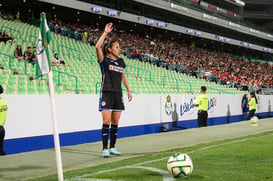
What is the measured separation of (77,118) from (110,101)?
482 centimetres

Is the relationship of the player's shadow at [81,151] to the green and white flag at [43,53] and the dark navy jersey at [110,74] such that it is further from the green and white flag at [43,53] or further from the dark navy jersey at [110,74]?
the green and white flag at [43,53]

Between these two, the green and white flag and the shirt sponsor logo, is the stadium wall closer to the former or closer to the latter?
the shirt sponsor logo

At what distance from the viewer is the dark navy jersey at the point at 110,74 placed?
6609mm

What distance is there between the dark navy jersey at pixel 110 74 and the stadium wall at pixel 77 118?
3.65 meters

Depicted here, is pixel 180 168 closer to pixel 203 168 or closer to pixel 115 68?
pixel 203 168

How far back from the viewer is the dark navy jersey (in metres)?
6.61

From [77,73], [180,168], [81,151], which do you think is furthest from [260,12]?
[180,168]

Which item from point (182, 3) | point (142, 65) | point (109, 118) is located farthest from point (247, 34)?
point (109, 118)

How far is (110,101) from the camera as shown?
21.8ft

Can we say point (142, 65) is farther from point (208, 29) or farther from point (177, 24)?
point (208, 29)

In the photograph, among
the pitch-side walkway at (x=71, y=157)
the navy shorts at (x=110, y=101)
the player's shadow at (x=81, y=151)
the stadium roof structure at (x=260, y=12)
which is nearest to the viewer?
the pitch-side walkway at (x=71, y=157)

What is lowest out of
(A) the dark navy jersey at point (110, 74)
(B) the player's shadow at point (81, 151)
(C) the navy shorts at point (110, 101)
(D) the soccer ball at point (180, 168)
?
(B) the player's shadow at point (81, 151)

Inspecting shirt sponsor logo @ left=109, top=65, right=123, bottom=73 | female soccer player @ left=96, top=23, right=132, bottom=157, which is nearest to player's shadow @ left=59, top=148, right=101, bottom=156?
female soccer player @ left=96, top=23, right=132, bottom=157

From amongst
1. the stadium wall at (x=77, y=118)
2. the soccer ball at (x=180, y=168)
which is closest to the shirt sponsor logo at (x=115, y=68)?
the soccer ball at (x=180, y=168)
